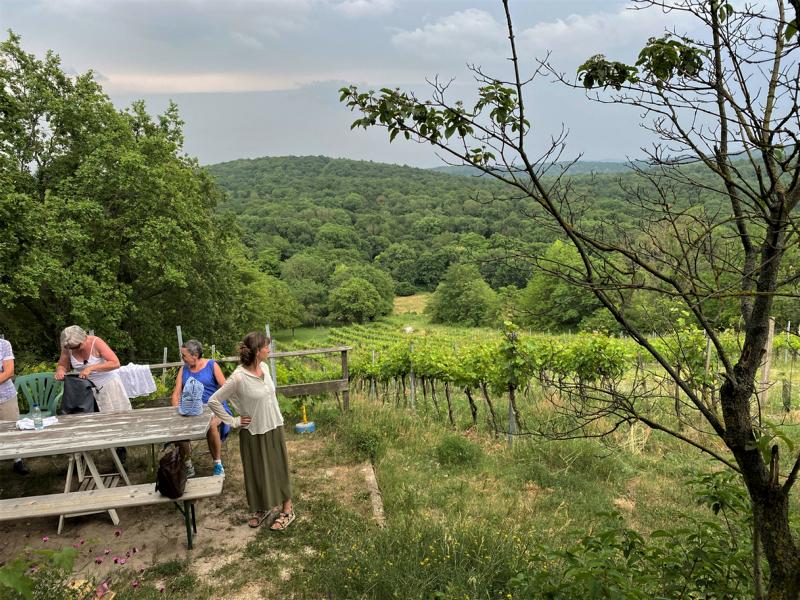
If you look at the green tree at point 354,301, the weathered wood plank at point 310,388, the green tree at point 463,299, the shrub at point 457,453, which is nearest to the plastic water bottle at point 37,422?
the weathered wood plank at point 310,388

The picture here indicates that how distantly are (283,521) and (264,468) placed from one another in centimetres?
48

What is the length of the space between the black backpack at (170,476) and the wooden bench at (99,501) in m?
0.05

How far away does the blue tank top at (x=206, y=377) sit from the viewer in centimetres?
488

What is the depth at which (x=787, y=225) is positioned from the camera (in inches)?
61.4

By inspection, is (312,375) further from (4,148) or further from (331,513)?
(4,148)

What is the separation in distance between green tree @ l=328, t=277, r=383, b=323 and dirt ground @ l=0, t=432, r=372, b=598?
61.6 meters

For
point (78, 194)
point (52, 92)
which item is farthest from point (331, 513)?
point (52, 92)

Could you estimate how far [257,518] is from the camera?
13.6ft

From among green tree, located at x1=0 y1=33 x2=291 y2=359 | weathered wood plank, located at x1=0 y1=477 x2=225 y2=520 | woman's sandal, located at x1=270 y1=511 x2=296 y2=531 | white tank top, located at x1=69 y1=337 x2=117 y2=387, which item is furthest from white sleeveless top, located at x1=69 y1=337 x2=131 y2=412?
green tree, located at x1=0 y1=33 x2=291 y2=359

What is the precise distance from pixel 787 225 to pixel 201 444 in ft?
19.9

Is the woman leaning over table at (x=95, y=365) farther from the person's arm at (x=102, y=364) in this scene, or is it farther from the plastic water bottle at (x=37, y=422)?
the plastic water bottle at (x=37, y=422)

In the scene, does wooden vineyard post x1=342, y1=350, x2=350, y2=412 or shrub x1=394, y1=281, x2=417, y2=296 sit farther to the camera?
shrub x1=394, y1=281, x2=417, y2=296

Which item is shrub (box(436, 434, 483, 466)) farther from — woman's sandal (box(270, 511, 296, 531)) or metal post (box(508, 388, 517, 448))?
woman's sandal (box(270, 511, 296, 531))

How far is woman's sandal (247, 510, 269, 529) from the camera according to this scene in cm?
411
